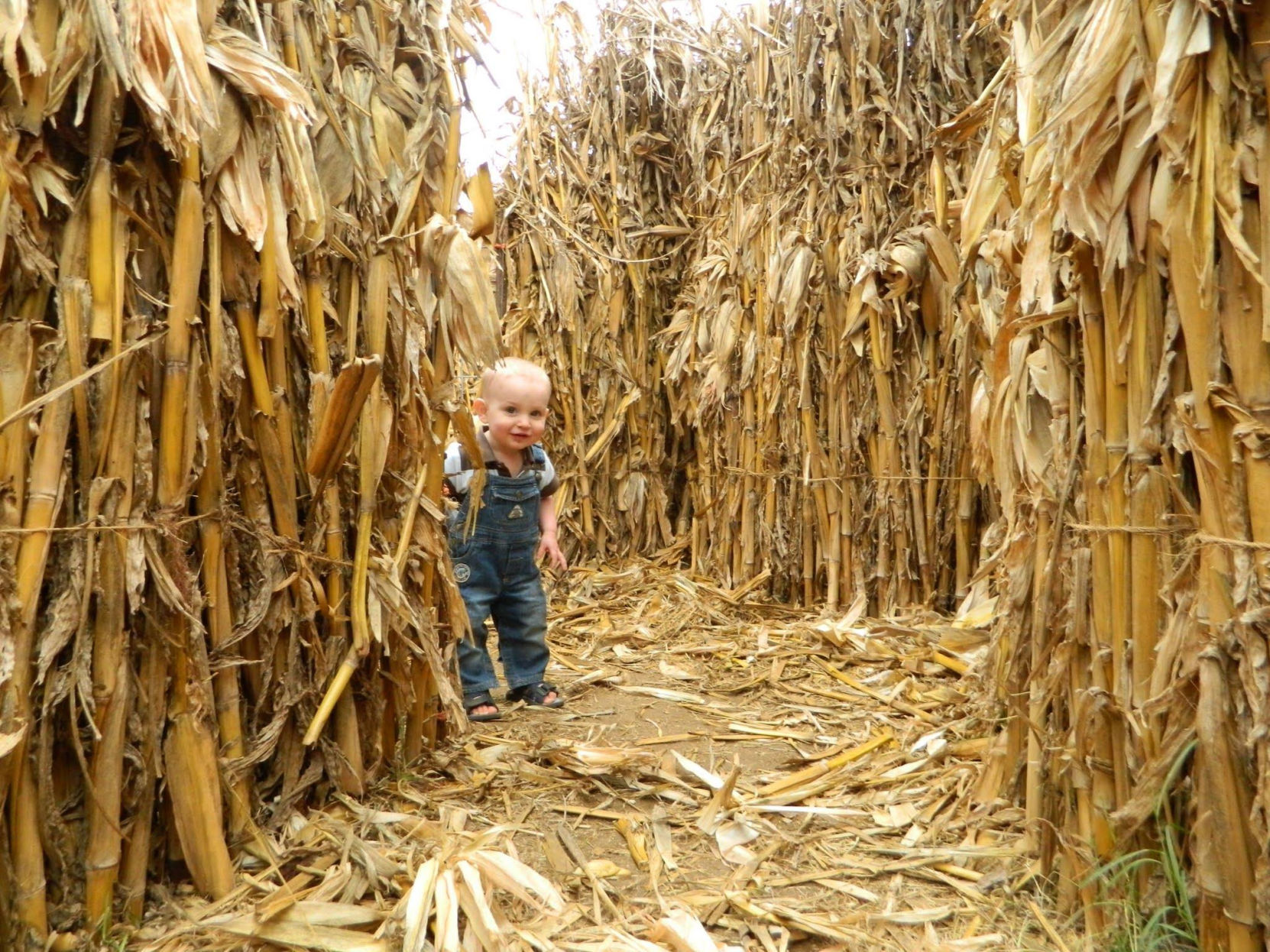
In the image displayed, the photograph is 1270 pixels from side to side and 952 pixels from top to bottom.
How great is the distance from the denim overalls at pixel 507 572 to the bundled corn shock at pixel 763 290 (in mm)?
1297

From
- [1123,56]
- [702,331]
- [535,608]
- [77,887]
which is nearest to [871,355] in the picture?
[702,331]

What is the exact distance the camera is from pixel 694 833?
1.88 meters

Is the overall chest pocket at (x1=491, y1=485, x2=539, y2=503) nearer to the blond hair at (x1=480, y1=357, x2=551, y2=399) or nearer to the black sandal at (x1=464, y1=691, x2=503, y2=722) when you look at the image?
the blond hair at (x1=480, y1=357, x2=551, y2=399)

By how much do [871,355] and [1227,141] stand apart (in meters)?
2.24

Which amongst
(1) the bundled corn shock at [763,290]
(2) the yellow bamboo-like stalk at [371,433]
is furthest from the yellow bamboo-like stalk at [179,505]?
(1) the bundled corn shock at [763,290]

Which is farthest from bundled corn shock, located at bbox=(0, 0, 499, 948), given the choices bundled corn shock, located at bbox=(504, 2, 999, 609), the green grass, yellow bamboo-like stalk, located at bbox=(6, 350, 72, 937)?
bundled corn shock, located at bbox=(504, 2, 999, 609)

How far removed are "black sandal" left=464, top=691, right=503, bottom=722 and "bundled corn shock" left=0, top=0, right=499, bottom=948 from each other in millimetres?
559

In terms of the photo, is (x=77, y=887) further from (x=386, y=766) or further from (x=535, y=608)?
(x=535, y=608)

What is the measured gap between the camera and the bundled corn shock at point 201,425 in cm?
134

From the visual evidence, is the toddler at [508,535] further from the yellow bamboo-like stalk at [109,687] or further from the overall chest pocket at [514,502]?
the yellow bamboo-like stalk at [109,687]

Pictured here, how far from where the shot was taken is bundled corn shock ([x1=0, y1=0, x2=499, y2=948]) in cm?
134

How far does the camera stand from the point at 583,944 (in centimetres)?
143

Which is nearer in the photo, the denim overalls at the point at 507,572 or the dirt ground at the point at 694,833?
the dirt ground at the point at 694,833

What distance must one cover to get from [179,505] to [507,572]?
1.37 meters
